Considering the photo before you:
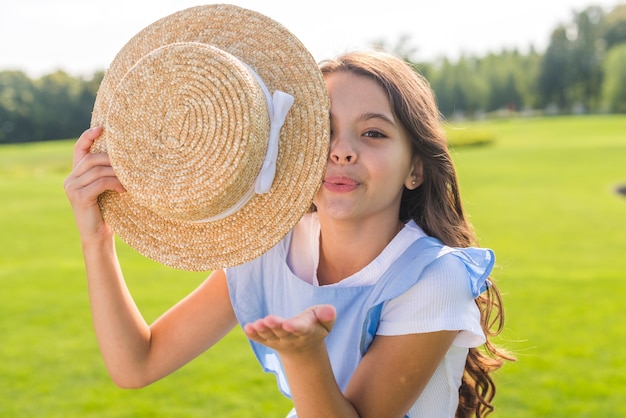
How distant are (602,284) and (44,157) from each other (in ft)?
90.2

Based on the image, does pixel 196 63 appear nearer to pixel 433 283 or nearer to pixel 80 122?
pixel 433 283

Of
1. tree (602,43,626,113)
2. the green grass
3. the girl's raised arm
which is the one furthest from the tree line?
the girl's raised arm

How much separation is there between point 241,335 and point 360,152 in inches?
164

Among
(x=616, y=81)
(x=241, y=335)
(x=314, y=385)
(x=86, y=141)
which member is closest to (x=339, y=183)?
(x=314, y=385)

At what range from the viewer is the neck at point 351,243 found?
1.84m

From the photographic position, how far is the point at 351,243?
1.86 m

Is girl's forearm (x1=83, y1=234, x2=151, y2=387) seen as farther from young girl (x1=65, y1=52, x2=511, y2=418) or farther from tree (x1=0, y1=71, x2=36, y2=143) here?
tree (x1=0, y1=71, x2=36, y2=143)

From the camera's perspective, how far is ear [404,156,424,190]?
1898mm

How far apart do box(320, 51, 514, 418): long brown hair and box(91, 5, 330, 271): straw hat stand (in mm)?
286

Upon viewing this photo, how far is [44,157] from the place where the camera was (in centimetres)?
3020

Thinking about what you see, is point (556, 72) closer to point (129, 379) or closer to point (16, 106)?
point (16, 106)

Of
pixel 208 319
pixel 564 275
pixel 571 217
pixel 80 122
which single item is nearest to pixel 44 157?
pixel 80 122

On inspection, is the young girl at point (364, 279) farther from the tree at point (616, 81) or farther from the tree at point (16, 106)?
the tree at point (616, 81)

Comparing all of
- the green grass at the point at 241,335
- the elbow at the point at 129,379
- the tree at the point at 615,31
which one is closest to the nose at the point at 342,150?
the green grass at the point at 241,335
